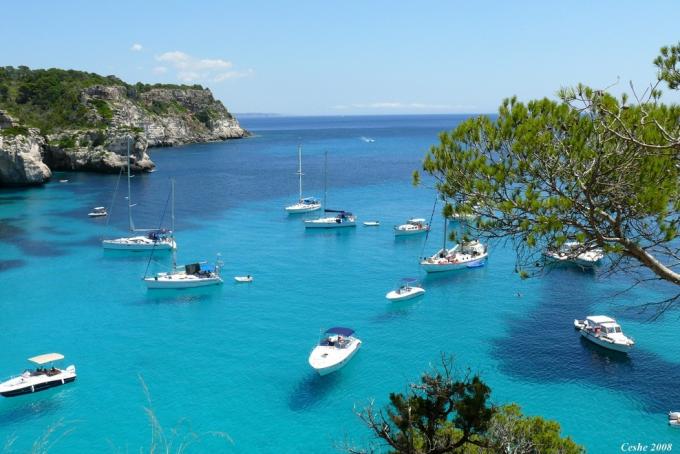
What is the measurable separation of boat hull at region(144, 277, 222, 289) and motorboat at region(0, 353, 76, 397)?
1579 cm

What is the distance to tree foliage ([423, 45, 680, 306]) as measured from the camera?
1316 cm

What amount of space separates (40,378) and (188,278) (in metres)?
18.7

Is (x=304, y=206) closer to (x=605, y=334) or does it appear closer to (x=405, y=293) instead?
(x=405, y=293)

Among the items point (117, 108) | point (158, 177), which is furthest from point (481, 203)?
point (117, 108)

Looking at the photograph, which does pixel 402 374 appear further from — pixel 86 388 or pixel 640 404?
pixel 86 388

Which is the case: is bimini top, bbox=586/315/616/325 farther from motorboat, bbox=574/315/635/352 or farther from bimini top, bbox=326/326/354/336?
bimini top, bbox=326/326/354/336

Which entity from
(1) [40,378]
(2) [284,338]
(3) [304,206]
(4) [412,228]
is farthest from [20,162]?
(2) [284,338]

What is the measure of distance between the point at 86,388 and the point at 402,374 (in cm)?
1823

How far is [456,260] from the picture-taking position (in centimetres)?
5378

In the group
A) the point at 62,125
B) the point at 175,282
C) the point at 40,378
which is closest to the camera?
the point at 40,378

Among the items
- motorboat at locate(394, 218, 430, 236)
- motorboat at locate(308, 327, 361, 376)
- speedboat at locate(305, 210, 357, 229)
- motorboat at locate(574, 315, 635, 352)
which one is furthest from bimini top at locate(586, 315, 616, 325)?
speedboat at locate(305, 210, 357, 229)

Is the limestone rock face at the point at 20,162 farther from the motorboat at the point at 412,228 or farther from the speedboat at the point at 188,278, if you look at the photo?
the motorboat at the point at 412,228

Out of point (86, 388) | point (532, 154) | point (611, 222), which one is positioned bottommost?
point (86, 388)

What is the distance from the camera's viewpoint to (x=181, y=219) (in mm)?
73812
